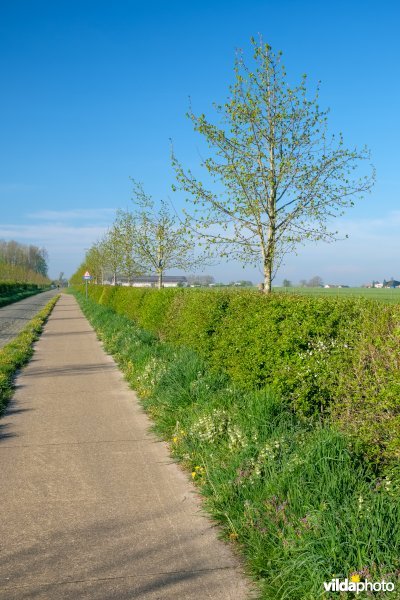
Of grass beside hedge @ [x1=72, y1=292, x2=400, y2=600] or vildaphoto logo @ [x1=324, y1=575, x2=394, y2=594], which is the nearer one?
vildaphoto logo @ [x1=324, y1=575, x2=394, y2=594]

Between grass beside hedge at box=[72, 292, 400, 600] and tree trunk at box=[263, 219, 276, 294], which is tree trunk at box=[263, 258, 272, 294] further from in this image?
grass beside hedge at box=[72, 292, 400, 600]

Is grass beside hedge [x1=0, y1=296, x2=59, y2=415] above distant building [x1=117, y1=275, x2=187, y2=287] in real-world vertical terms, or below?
below

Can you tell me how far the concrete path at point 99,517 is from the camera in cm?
335

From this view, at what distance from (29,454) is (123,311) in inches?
679

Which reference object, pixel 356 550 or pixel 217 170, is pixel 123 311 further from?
pixel 356 550

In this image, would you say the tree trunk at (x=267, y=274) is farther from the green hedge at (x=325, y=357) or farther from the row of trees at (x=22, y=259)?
the row of trees at (x=22, y=259)

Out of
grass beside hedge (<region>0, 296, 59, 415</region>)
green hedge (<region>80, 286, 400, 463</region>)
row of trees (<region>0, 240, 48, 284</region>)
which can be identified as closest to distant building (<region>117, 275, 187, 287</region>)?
grass beside hedge (<region>0, 296, 59, 415</region>)

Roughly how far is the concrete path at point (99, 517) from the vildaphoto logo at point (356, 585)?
557mm

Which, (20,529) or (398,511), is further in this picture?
(20,529)

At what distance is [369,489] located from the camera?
398cm

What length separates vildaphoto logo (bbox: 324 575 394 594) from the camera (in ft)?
9.61

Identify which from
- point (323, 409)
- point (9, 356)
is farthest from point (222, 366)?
point (9, 356)

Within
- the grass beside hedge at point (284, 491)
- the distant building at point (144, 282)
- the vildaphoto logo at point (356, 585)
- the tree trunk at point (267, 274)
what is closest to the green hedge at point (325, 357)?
the grass beside hedge at point (284, 491)

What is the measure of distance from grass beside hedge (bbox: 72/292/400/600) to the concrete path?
196 millimetres
